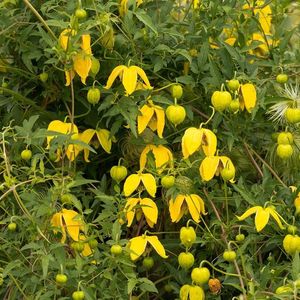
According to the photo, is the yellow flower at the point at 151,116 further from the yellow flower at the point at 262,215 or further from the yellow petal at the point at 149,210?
the yellow flower at the point at 262,215

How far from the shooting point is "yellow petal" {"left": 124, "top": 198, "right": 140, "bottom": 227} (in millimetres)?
2027

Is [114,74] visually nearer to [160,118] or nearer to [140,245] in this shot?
[160,118]

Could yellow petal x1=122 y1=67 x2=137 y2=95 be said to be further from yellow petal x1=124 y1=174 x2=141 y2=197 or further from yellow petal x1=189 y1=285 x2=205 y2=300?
yellow petal x1=189 y1=285 x2=205 y2=300

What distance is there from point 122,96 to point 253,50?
1.79ft

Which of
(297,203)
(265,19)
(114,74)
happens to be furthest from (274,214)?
(265,19)

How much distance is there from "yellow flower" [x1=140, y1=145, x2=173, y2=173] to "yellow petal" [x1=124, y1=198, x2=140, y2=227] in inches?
4.7

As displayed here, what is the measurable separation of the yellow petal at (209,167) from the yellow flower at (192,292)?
0.23 metres

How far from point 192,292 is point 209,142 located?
1.04 feet

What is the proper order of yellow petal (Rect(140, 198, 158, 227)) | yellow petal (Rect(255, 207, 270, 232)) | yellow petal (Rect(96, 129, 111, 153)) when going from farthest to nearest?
yellow petal (Rect(96, 129, 111, 153)) < yellow petal (Rect(140, 198, 158, 227)) < yellow petal (Rect(255, 207, 270, 232))

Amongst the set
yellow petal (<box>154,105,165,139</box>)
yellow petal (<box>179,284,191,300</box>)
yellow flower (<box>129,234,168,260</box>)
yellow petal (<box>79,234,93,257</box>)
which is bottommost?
yellow petal (<box>179,284,191,300</box>)

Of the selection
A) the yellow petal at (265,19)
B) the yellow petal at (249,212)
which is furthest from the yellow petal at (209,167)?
the yellow petal at (265,19)

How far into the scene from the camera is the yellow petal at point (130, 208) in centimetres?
203

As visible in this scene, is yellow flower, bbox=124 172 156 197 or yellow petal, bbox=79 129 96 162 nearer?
yellow flower, bbox=124 172 156 197

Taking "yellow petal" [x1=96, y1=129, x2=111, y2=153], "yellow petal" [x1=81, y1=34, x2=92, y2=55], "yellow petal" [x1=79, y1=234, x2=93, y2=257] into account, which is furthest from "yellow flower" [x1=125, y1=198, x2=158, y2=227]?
"yellow petal" [x1=81, y1=34, x2=92, y2=55]
